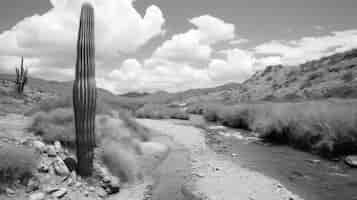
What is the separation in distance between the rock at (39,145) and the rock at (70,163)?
568mm

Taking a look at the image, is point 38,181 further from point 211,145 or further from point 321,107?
point 321,107

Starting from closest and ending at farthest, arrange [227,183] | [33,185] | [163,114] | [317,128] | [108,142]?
[33,185] < [227,183] < [108,142] < [317,128] < [163,114]

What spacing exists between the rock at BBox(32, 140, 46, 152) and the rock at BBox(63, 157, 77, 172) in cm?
57

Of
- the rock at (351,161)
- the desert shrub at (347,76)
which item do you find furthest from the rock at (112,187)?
the desert shrub at (347,76)

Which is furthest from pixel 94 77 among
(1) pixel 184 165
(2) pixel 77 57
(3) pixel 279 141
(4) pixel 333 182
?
(3) pixel 279 141

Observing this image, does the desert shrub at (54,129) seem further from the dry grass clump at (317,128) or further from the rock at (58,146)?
the dry grass clump at (317,128)

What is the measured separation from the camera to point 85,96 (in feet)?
16.1

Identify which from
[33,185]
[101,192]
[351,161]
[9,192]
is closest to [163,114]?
[351,161]

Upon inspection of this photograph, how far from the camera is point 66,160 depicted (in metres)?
4.76

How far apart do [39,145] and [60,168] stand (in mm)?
862

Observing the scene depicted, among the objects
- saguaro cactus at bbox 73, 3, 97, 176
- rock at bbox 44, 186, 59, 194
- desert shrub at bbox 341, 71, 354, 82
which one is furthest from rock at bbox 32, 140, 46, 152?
desert shrub at bbox 341, 71, 354, 82

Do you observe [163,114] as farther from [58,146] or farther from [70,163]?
[70,163]

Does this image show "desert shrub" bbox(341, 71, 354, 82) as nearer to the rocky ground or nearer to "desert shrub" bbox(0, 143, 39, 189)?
the rocky ground

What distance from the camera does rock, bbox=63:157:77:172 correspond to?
471 centimetres
